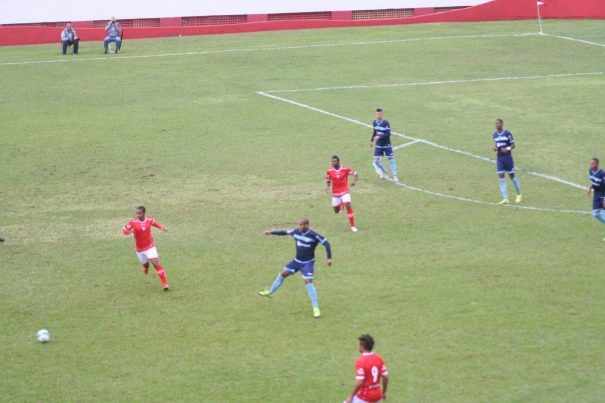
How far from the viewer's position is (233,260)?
94.5 feet

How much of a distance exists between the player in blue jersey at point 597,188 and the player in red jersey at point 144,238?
1160cm

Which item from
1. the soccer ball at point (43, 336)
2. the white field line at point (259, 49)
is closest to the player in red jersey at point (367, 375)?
the soccer ball at point (43, 336)

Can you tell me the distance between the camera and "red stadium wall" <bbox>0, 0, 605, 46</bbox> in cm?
6812

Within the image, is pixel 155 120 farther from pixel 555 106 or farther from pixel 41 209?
pixel 555 106

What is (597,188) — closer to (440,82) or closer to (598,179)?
(598,179)

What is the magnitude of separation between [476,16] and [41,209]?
4243 cm

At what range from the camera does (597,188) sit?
28.7 m

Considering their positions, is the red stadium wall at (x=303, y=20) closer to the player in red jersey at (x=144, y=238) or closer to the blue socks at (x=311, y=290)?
the player in red jersey at (x=144, y=238)

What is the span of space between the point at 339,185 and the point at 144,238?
22.8ft

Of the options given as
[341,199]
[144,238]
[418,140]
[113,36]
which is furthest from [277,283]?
[113,36]

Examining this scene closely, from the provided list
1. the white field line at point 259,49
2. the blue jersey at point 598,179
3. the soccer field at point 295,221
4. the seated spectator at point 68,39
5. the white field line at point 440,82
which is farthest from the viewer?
the seated spectator at point 68,39

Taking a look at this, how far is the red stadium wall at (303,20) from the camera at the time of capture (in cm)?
6812

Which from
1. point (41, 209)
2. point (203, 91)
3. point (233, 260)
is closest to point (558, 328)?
point (233, 260)

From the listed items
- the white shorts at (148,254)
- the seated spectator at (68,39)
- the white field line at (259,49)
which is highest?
the seated spectator at (68,39)
